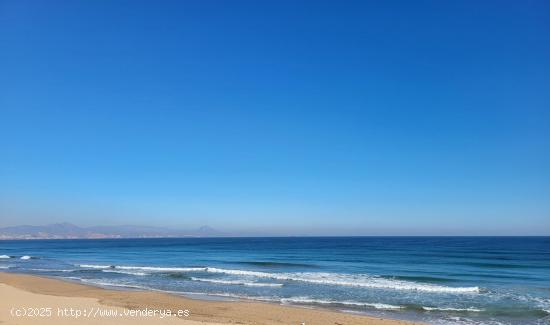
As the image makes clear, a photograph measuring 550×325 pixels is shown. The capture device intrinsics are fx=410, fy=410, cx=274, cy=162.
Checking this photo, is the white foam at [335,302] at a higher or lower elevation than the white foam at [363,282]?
higher

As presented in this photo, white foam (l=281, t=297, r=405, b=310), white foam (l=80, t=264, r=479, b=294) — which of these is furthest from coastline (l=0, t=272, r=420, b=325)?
white foam (l=80, t=264, r=479, b=294)

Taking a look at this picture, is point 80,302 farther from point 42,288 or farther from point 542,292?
point 542,292

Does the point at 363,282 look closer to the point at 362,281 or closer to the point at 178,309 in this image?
the point at 362,281

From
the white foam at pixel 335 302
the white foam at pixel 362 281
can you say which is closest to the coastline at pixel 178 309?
the white foam at pixel 335 302

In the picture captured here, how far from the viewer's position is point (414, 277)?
28.3 meters

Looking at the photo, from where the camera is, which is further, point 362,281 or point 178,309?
point 362,281

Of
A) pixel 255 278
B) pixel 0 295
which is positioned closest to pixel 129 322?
pixel 0 295

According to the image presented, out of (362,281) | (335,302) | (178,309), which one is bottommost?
(362,281)

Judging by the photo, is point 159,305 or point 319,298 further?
point 319,298

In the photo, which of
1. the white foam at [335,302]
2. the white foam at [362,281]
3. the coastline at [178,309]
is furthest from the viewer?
the white foam at [362,281]

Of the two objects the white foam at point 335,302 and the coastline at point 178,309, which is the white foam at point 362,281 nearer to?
the white foam at point 335,302

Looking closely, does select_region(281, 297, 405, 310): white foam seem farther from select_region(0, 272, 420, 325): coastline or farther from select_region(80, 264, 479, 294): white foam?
select_region(80, 264, 479, 294): white foam

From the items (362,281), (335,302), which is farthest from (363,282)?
(335,302)

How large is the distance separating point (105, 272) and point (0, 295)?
15848mm
